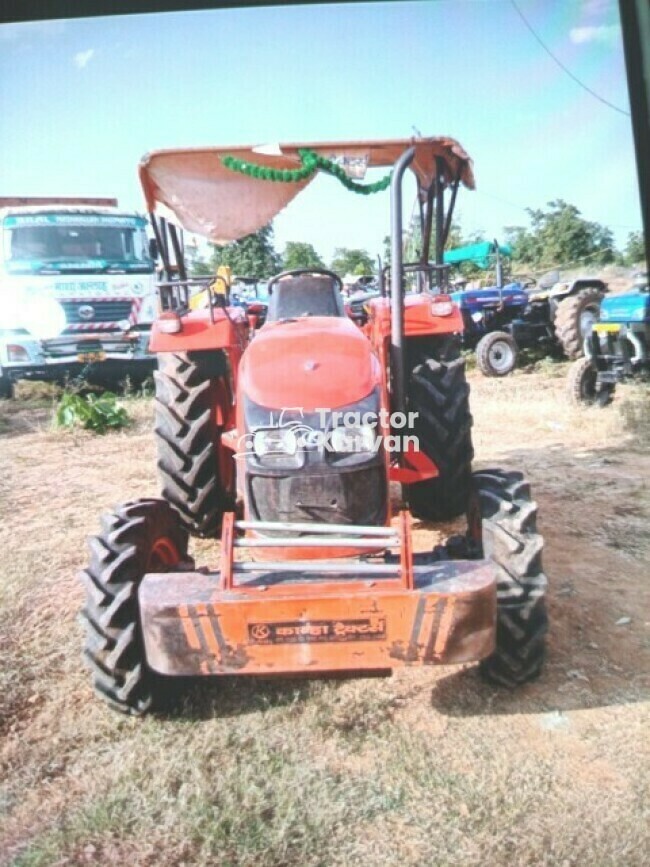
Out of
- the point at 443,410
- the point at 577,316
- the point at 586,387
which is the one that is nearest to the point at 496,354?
the point at 577,316

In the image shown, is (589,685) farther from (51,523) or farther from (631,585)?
(51,523)

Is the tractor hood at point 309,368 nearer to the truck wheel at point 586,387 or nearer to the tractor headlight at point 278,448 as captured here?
the tractor headlight at point 278,448

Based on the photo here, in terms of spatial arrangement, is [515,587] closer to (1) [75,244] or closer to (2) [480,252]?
(1) [75,244]

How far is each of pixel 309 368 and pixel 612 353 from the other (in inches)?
176

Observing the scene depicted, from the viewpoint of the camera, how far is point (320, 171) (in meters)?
2.65

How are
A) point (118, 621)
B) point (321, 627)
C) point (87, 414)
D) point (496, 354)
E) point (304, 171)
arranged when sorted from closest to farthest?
point (321, 627), point (118, 621), point (304, 171), point (87, 414), point (496, 354)

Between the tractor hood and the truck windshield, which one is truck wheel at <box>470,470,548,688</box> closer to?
the tractor hood

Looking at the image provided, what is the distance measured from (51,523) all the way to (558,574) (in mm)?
2486

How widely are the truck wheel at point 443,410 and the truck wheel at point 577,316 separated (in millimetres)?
5591

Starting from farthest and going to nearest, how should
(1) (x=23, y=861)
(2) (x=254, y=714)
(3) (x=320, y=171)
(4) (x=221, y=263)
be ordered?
(4) (x=221, y=263) < (3) (x=320, y=171) < (2) (x=254, y=714) < (1) (x=23, y=861)

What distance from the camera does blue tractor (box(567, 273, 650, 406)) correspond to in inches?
214

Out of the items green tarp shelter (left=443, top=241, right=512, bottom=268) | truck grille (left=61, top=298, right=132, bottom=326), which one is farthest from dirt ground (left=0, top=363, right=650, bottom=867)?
green tarp shelter (left=443, top=241, right=512, bottom=268)

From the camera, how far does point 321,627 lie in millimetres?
1825

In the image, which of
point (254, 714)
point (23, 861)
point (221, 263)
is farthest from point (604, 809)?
point (221, 263)
